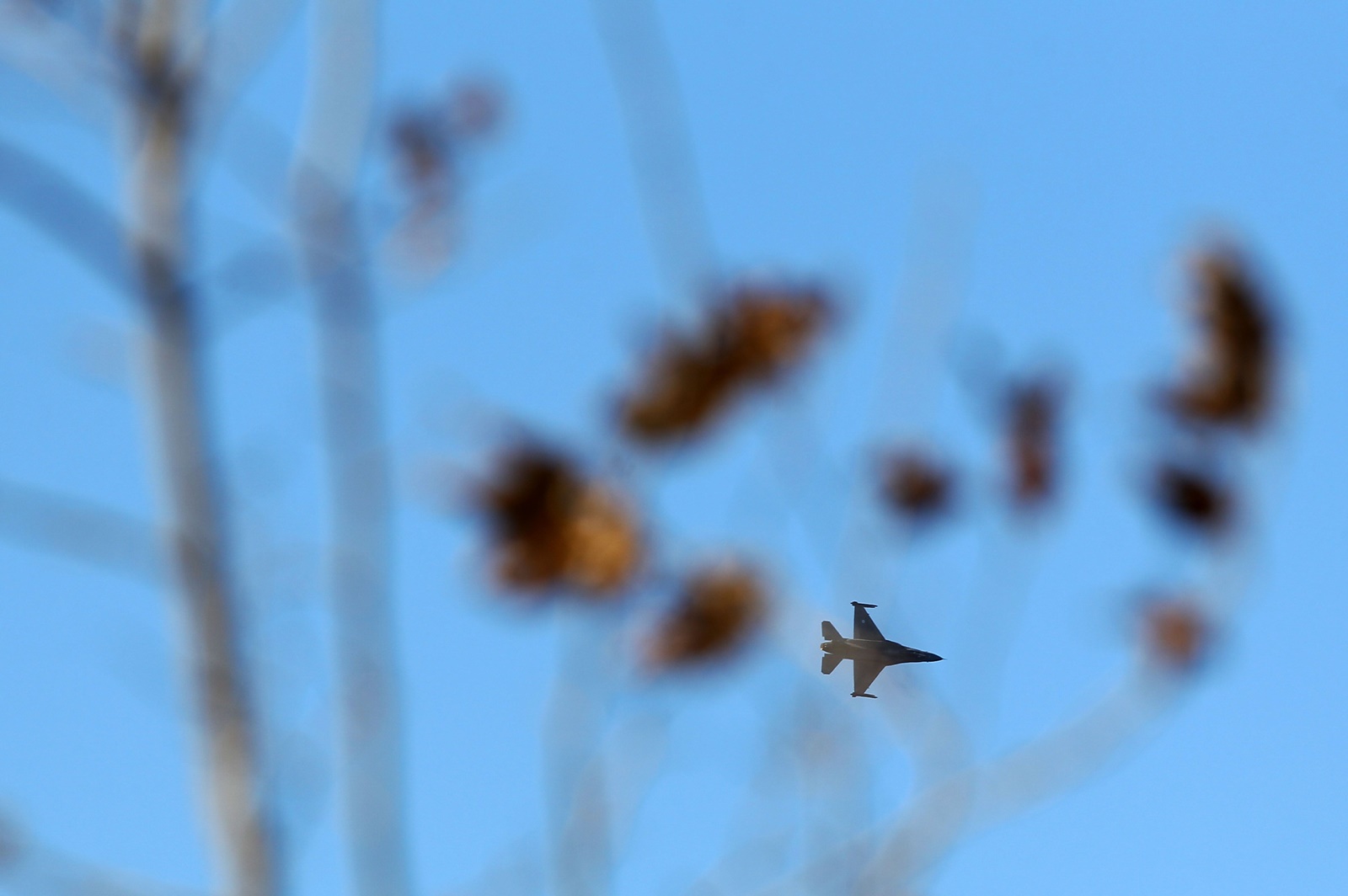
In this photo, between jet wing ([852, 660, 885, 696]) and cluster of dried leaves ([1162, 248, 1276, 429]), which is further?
jet wing ([852, 660, 885, 696])

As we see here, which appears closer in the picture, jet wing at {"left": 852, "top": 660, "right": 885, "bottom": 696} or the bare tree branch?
the bare tree branch

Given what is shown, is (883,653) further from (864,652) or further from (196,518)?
(196,518)

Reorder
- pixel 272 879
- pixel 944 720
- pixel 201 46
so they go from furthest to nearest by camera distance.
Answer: pixel 944 720, pixel 201 46, pixel 272 879

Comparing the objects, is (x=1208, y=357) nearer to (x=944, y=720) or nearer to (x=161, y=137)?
(x=944, y=720)

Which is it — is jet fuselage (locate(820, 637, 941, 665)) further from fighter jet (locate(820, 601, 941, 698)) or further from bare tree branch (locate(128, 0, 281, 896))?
bare tree branch (locate(128, 0, 281, 896))

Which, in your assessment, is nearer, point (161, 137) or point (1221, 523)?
point (161, 137)

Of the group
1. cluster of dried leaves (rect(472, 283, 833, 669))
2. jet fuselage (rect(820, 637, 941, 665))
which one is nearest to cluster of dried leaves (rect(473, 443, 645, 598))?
cluster of dried leaves (rect(472, 283, 833, 669))

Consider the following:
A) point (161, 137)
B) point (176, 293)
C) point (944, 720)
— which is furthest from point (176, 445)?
point (944, 720)

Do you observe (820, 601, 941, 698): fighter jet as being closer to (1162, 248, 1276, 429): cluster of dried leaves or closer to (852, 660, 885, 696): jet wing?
(852, 660, 885, 696): jet wing

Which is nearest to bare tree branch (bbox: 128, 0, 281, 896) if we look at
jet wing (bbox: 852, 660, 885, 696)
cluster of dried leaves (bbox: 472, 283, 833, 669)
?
cluster of dried leaves (bbox: 472, 283, 833, 669)
